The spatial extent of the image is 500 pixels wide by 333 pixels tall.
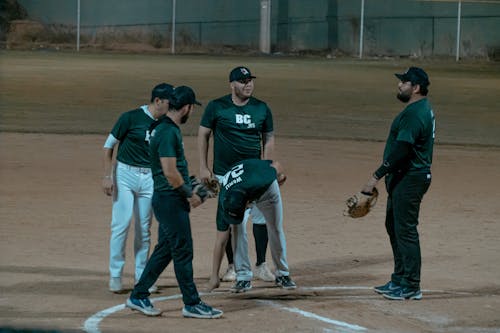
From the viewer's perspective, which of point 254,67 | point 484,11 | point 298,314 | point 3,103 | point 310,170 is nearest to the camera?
point 298,314

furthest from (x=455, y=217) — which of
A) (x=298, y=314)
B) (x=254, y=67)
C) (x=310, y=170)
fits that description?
(x=254, y=67)

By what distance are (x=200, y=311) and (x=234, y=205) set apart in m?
1.11

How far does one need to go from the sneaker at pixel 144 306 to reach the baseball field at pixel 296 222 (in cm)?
7

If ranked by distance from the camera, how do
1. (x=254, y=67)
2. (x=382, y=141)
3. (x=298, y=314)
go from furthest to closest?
(x=254, y=67), (x=382, y=141), (x=298, y=314)

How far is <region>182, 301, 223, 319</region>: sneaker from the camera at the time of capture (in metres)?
8.33

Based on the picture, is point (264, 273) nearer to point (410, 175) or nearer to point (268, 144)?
point (268, 144)

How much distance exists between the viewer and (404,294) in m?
9.26

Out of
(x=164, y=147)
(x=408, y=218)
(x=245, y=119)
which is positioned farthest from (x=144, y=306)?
(x=408, y=218)

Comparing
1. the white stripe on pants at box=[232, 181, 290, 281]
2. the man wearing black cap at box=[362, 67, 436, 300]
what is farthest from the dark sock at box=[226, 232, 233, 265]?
the man wearing black cap at box=[362, 67, 436, 300]

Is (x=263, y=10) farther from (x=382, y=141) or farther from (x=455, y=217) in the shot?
(x=455, y=217)

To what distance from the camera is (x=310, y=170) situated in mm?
17656

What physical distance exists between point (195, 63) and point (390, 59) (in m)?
11.3

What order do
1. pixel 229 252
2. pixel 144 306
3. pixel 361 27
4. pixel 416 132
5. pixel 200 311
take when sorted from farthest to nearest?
1. pixel 361 27
2. pixel 229 252
3. pixel 416 132
4. pixel 144 306
5. pixel 200 311

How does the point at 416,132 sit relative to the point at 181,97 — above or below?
below
